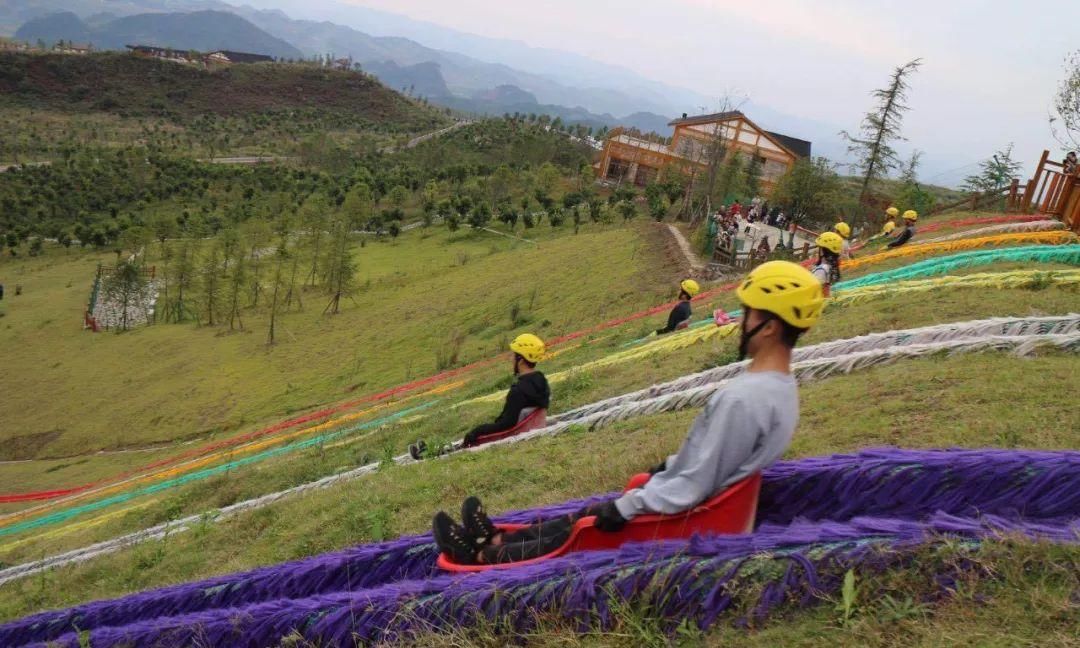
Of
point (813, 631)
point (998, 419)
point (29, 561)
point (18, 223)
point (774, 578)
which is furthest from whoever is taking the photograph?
point (18, 223)

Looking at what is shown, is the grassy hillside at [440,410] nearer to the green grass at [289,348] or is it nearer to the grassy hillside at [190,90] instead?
the green grass at [289,348]

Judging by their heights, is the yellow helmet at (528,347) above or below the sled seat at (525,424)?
above

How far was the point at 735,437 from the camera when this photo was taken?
3.19 m

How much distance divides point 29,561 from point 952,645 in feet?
39.3

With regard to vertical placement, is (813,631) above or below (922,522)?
below

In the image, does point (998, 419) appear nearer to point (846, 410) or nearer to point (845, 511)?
point (846, 410)

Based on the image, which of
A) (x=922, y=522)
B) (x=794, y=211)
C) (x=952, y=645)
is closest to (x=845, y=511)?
(x=922, y=522)

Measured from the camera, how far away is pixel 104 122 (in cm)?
11050

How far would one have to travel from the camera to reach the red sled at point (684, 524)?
132 inches

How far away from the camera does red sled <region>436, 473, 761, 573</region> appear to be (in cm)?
337

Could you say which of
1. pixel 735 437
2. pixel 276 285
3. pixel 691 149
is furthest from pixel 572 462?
pixel 691 149

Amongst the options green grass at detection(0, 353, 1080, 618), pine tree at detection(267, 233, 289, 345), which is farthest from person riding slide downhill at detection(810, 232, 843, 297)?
pine tree at detection(267, 233, 289, 345)

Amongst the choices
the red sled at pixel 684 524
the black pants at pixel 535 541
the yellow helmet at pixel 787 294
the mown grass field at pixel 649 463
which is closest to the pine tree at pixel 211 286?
the mown grass field at pixel 649 463

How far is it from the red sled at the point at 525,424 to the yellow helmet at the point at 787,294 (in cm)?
472
